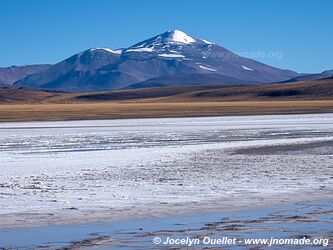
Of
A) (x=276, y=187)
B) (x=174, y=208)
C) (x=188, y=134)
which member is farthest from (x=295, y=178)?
(x=188, y=134)

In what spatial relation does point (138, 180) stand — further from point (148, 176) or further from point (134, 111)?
point (134, 111)

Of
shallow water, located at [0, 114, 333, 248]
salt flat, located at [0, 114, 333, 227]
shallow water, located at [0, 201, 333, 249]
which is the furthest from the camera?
salt flat, located at [0, 114, 333, 227]

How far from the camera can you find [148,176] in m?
18.1

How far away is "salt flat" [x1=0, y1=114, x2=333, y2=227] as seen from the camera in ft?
43.3

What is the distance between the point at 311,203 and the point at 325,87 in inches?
4665

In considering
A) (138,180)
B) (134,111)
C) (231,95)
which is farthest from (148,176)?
(231,95)

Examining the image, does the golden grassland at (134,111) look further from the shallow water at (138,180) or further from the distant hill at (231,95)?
the distant hill at (231,95)

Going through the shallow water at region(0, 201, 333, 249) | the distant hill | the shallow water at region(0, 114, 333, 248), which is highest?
the distant hill

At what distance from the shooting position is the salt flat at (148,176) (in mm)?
13188

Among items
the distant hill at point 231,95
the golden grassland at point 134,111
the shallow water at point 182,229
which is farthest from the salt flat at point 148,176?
the distant hill at point 231,95

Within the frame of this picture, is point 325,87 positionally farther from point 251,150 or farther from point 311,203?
point 311,203

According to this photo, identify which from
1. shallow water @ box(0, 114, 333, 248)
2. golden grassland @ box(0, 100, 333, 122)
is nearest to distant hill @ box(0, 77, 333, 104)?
golden grassland @ box(0, 100, 333, 122)

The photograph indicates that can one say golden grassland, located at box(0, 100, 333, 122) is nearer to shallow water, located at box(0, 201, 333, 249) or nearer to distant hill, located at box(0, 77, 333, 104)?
distant hill, located at box(0, 77, 333, 104)

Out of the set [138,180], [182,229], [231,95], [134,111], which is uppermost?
[231,95]
